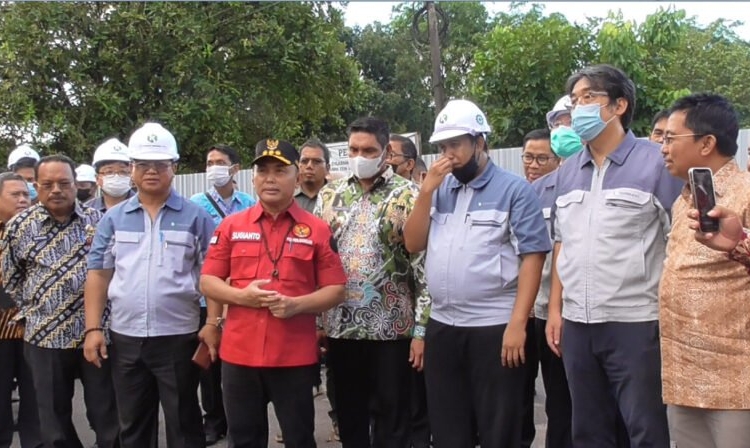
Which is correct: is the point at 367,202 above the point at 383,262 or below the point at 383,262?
above

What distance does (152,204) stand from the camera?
457 cm

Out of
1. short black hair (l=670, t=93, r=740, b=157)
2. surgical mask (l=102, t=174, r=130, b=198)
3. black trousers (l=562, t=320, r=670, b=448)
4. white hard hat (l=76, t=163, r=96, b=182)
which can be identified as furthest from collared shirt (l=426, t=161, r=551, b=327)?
white hard hat (l=76, t=163, r=96, b=182)

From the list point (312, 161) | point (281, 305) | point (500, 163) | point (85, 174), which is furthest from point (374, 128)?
point (500, 163)

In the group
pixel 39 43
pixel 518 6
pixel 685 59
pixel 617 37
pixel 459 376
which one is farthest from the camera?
pixel 518 6

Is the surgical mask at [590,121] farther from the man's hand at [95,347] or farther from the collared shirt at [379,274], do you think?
the man's hand at [95,347]

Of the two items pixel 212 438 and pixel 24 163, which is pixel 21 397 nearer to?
pixel 212 438

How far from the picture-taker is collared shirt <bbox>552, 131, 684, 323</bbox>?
345cm

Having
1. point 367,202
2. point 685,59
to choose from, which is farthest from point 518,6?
point 367,202

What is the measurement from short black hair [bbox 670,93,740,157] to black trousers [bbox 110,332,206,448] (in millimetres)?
2908

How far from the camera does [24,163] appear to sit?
7.33 meters

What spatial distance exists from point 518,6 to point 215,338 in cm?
3526

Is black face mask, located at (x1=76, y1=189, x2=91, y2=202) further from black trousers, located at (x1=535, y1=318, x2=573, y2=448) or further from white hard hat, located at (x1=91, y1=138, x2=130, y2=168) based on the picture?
black trousers, located at (x1=535, y1=318, x2=573, y2=448)

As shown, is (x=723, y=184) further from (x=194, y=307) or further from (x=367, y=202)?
(x=194, y=307)

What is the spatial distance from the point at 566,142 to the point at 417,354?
1680mm
